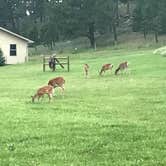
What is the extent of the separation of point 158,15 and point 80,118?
240 ft

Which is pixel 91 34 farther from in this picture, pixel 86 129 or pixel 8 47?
pixel 86 129

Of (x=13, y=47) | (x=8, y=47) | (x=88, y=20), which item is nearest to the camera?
(x=8, y=47)

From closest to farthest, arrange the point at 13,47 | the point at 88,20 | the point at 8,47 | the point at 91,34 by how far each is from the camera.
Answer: the point at 8,47
the point at 13,47
the point at 88,20
the point at 91,34

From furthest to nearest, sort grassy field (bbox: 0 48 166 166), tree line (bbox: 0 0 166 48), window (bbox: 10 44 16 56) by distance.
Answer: tree line (bbox: 0 0 166 48) < window (bbox: 10 44 16 56) < grassy field (bbox: 0 48 166 166)

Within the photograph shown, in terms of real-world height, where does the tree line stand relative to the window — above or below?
above

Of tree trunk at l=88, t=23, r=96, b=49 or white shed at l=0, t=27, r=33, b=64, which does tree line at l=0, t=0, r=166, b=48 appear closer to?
tree trunk at l=88, t=23, r=96, b=49

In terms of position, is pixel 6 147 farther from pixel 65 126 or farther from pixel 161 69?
pixel 161 69

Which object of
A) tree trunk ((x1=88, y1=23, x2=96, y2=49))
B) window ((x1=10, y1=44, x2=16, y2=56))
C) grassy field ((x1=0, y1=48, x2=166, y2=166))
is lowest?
grassy field ((x1=0, y1=48, x2=166, y2=166))

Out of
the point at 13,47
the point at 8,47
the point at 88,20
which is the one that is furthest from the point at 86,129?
the point at 88,20

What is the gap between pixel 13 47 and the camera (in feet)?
191

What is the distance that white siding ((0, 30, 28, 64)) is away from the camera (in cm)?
5769

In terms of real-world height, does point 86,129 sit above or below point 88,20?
below

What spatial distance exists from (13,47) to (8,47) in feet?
1.86

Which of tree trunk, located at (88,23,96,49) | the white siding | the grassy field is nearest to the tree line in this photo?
tree trunk, located at (88,23,96,49)
